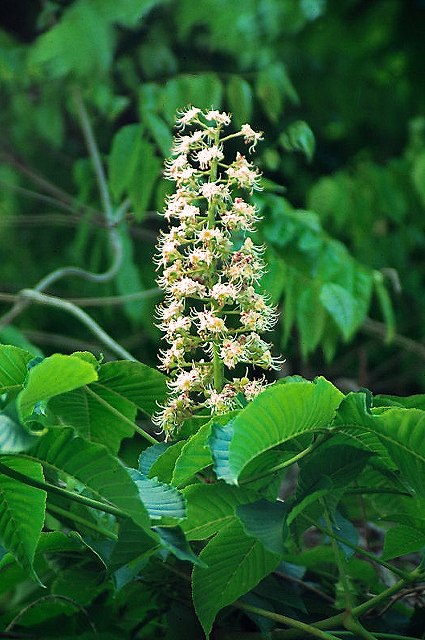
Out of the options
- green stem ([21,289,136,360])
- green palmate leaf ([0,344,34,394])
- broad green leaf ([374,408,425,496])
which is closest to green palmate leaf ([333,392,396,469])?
broad green leaf ([374,408,425,496])

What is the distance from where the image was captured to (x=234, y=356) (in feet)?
2.40

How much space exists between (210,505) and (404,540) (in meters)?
0.17

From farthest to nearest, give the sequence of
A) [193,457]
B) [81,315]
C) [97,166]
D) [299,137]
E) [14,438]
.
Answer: [97,166] < [299,137] < [81,315] < [193,457] < [14,438]

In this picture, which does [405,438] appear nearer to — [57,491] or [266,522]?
[266,522]

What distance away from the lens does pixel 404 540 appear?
721 mm

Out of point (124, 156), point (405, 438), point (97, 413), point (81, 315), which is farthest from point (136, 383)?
point (124, 156)

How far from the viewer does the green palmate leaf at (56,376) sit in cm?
56

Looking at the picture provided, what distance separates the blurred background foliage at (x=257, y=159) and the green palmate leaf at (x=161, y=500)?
2.20 feet

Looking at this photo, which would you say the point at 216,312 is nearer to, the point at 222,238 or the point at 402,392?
the point at 222,238

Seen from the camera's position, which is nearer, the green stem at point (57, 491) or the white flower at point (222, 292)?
the green stem at point (57, 491)

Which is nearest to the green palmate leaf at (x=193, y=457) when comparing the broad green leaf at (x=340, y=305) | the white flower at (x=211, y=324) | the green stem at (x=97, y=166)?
the white flower at (x=211, y=324)

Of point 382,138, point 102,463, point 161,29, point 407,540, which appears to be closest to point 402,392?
point 382,138

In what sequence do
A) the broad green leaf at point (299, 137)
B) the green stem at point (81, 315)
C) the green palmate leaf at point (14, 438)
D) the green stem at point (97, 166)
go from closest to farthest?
the green palmate leaf at point (14, 438) → the green stem at point (81, 315) → the broad green leaf at point (299, 137) → the green stem at point (97, 166)

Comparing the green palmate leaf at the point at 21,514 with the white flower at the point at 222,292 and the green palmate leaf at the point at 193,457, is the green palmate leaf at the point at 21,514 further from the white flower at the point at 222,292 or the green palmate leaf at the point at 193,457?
the white flower at the point at 222,292
